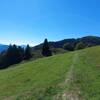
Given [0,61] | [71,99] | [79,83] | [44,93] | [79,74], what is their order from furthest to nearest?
[0,61] < [79,74] < [79,83] < [44,93] < [71,99]

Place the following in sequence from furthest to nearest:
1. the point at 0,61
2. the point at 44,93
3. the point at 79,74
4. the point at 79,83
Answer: the point at 0,61 → the point at 79,74 → the point at 79,83 → the point at 44,93

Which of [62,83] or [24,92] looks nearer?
[24,92]

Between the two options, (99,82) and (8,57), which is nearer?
(99,82)

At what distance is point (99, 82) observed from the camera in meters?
21.8

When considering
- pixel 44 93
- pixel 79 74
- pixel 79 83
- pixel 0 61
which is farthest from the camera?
pixel 0 61

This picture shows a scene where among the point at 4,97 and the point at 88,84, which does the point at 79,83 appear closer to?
the point at 88,84

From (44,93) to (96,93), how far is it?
417 centimetres

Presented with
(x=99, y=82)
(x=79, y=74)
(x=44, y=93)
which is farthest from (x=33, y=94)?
(x=79, y=74)

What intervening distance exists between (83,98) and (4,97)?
702cm

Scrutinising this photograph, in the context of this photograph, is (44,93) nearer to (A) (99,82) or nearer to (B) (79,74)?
(A) (99,82)

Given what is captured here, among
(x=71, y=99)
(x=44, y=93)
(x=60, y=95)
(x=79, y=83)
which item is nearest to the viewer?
(x=71, y=99)

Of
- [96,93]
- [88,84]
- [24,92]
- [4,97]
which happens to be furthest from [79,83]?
[4,97]

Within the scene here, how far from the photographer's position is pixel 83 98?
16.2 metres

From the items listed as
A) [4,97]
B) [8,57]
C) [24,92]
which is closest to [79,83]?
[24,92]
